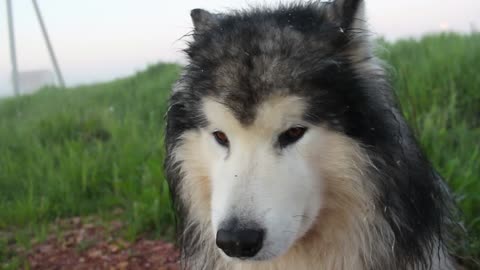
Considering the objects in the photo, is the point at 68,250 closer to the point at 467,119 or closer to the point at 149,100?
the point at 467,119

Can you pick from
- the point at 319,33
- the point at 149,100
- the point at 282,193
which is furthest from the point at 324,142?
the point at 149,100

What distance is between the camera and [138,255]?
10.8 feet

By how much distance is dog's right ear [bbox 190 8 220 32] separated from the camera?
218 centimetres

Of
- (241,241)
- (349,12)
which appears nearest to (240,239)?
(241,241)

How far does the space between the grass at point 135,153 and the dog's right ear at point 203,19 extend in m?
0.72

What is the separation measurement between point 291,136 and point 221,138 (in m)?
0.28

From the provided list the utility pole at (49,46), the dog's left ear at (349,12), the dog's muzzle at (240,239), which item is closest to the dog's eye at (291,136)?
the dog's muzzle at (240,239)

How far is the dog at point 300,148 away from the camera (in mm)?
1748

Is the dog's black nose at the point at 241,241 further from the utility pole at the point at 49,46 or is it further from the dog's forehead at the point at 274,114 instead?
the utility pole at the point at 49,46

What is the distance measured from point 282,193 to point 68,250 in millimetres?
2248

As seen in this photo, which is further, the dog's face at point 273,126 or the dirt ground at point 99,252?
the dirt ground at point 99,252

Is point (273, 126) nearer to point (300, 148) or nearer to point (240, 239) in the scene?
point (300, 148)

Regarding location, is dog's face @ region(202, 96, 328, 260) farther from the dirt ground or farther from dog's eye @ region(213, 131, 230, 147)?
the dirt ground

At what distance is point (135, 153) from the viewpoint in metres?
4.44
